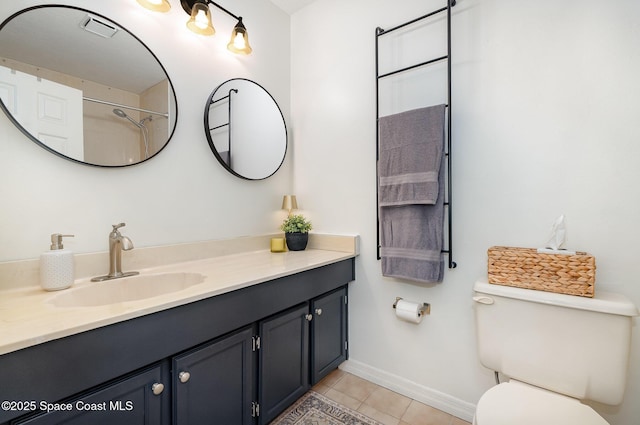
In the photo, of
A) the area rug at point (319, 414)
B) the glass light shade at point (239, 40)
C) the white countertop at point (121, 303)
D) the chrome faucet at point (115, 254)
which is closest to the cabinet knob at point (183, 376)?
the white countertop at point (121, 303)

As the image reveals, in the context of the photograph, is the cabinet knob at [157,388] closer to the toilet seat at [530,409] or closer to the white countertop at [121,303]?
the white countertop at [121,303]

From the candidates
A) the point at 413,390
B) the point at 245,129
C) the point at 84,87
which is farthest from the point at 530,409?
the point at 84,87

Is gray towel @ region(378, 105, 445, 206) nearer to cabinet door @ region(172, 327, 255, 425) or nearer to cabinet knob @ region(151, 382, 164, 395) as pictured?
cabinet door @ region(172, 327, 255, 425)

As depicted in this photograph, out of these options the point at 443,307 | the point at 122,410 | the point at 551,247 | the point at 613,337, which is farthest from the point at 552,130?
the point at 122,410

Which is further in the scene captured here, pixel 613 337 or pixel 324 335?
pixel 324 335

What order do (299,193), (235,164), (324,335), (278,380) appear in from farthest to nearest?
(299,193) → (235,164) → (324,335) → (278,380)

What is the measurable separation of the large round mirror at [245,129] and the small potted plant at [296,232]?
1.22 ft

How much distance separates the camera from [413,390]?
5.48 feet

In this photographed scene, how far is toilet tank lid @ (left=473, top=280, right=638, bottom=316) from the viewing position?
1.01m

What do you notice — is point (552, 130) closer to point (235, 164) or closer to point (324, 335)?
point (324, 335)

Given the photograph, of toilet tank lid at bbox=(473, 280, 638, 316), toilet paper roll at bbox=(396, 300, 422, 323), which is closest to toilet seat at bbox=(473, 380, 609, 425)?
toilet tank lid at bbox=(473, 280, 638, 316)

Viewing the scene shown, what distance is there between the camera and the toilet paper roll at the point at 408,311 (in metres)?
1.56

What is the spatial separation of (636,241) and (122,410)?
6.38 ft

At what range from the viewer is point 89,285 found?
1.15 m
